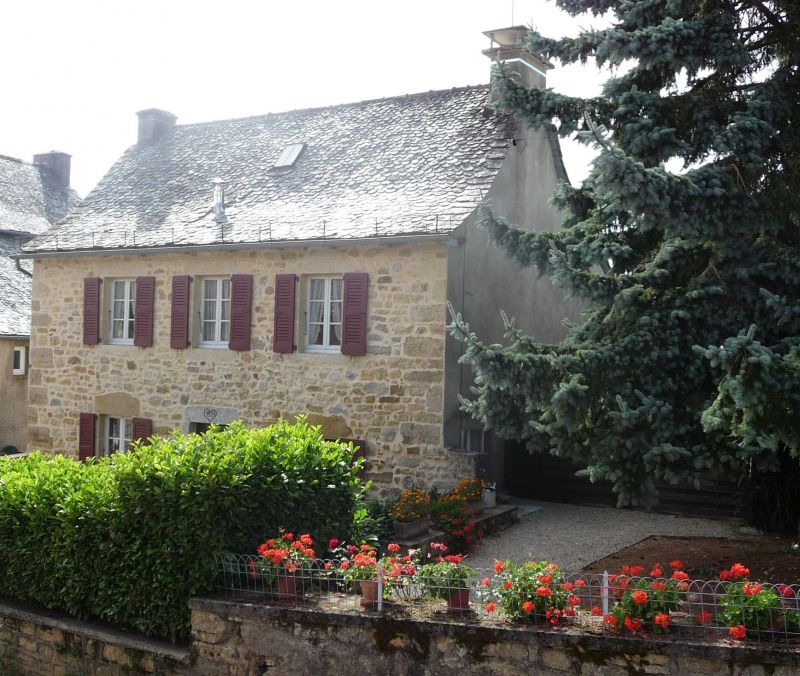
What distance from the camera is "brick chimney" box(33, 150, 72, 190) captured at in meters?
25.6

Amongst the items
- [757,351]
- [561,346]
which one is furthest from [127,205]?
[757,351]

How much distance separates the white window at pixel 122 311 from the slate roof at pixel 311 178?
75cm

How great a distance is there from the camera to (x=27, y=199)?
23.7 metres

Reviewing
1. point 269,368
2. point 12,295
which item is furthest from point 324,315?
point 12,295

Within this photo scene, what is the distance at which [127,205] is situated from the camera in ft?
52.3

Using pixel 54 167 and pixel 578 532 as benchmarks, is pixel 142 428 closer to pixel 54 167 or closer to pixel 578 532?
pixel 578 532

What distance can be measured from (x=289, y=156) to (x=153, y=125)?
15.2 feet

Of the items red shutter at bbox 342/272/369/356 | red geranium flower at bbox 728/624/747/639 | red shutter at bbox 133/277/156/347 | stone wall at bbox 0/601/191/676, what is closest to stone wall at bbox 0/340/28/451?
red shutter at bbox 133/277/156/347

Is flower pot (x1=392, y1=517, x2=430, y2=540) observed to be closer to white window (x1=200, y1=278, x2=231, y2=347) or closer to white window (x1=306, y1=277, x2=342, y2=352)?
white window (x1=306, y1=277, x2=342, y2=352)

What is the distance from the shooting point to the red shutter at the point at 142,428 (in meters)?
14.2

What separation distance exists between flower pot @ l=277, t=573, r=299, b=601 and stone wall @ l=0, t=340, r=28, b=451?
13878 millimetres

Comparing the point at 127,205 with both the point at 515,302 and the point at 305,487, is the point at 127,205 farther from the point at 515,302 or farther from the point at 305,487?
the point at 305,487

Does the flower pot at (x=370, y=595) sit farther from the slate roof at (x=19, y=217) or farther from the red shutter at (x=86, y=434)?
the slate roof at (x=19, y=217)

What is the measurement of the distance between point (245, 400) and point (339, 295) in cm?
221
